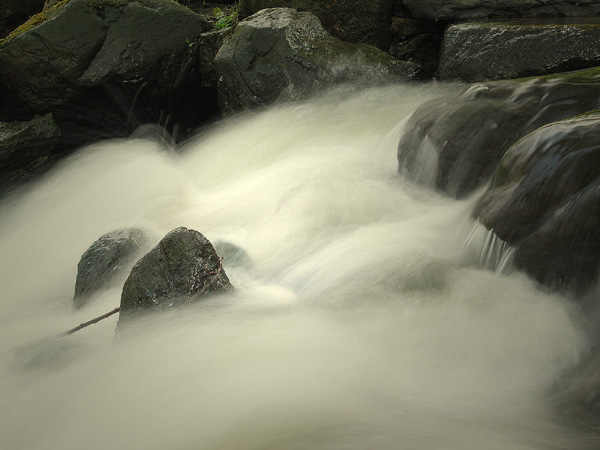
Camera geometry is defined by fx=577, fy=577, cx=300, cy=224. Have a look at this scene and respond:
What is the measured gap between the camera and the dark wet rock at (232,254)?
4.25m

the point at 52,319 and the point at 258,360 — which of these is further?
the point at 52,319

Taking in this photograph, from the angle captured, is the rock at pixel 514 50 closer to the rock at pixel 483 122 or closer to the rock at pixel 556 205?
the rock at pixel 483 122

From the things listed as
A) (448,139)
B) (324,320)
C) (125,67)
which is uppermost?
(125,67)

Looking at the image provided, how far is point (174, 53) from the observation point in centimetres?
792

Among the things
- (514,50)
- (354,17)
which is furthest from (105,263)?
(354,17)

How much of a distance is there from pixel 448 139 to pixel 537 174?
1.51m

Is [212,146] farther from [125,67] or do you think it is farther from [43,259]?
[43,259]

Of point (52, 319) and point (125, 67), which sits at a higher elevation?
point (125, 67)

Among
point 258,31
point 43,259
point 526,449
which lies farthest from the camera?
point 258,31

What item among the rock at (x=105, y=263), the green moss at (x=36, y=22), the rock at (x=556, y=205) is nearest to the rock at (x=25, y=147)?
the green moss at (x=36, y=22)

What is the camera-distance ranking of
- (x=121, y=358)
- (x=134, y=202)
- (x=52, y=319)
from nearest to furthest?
(x=121, y=358) → (x=52, y=319) → (x=134, y=202)

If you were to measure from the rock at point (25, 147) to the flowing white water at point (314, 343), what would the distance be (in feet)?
6.79

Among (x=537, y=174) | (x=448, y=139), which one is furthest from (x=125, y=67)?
(x=537, y=174)

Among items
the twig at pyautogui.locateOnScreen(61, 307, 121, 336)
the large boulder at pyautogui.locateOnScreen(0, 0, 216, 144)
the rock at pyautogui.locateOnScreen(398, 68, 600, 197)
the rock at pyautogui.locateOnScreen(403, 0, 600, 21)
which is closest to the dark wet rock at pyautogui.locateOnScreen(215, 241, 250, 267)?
the twig at pyautogui.locateOnScreen(61, 307, 121, 336)
